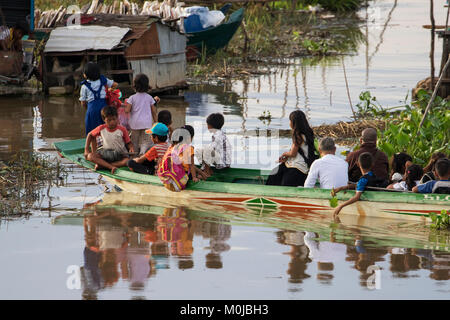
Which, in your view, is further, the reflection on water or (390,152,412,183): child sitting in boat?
(390,152,412,183): child sitting in boat

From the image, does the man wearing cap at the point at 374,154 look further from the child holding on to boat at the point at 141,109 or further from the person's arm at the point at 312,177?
the child holding on to boat at the point at 141,109

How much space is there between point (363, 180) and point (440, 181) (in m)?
0.70

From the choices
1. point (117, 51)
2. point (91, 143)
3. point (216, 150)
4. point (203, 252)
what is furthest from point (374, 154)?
point (117, 51)

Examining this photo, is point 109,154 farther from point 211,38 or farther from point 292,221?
point 211,38

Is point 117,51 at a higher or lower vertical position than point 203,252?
higher

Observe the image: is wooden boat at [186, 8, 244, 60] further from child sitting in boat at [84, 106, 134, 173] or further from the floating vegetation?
child sitting in boat at [84, 106, 134, 173]

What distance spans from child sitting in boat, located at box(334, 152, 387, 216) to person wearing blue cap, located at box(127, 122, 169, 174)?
203cm

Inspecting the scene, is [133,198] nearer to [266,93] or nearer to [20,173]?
[20,173]

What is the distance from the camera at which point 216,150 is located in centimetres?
836

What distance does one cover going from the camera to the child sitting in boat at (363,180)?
7.34 meters

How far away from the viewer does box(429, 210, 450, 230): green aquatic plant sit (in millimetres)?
7009

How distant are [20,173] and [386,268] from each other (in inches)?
185

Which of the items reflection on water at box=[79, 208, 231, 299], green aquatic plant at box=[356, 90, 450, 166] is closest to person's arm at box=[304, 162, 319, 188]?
reflection on water at box=[79, 208, 231, 299]

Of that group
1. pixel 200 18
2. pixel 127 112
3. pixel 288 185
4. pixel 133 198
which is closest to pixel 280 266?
pixel 288 185
